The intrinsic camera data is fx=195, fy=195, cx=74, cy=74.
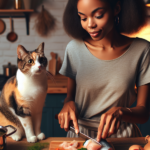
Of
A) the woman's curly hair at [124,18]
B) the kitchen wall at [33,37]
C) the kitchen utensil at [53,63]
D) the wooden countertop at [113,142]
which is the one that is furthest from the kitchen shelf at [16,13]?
the wooden countertop at [113,142]

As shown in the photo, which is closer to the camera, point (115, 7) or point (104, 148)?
point (104, 148)

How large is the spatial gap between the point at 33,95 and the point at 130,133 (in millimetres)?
595

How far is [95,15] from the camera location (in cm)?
73

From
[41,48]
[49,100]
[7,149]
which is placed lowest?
[49,100]

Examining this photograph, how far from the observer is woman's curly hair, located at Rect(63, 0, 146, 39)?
937 millimetres

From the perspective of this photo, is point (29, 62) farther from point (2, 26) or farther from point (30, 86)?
point (2, 26)

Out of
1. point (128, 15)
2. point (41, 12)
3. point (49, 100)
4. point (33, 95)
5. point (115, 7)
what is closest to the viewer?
point (33, 95)

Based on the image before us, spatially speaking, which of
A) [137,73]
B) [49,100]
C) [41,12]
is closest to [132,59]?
[137,73]

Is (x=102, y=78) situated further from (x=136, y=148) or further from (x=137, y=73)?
(x=136, y=148)

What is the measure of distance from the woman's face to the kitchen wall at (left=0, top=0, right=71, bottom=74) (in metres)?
1.67

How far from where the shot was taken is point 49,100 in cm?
184

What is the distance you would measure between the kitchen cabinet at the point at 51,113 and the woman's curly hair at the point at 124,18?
3.00ft

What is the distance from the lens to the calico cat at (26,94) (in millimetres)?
699

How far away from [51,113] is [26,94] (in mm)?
1227
